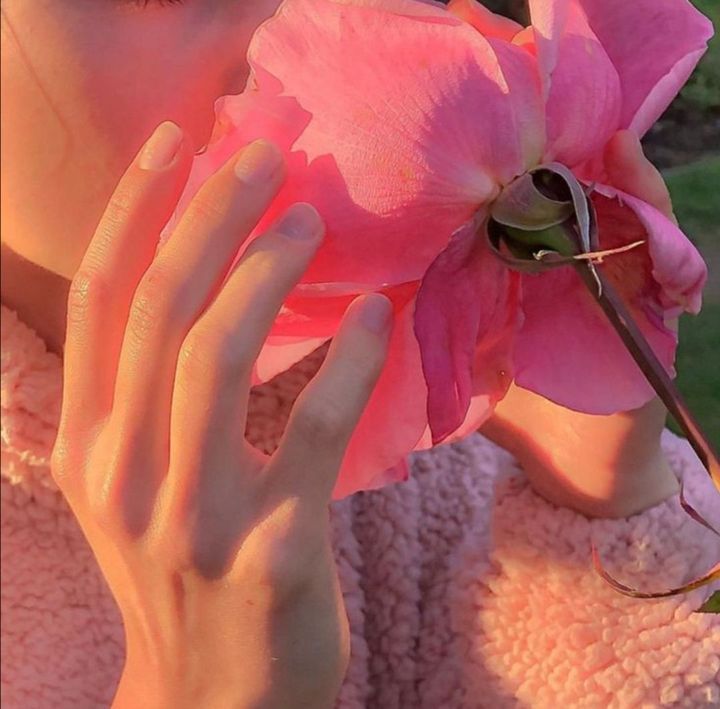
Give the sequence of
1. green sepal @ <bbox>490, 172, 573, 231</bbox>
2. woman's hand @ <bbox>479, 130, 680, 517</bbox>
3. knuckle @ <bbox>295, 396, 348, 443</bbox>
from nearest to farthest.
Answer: green sepal @ <bbox>490, 172, 573, 231</bbox>, knuckle @ <bbox>295, 396, 348, 443</bbox>, woman's hand @ <bbox>479, 130, 680, 517</bbox>

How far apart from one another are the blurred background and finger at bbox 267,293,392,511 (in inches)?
3.4

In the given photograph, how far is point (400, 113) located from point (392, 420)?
3.8 inches

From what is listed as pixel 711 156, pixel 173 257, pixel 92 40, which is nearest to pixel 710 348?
pixel 711 156

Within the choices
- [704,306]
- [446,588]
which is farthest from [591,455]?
[704,306]

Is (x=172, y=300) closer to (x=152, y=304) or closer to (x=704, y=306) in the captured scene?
(x=152, y=304)

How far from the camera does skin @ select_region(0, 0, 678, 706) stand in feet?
1.18

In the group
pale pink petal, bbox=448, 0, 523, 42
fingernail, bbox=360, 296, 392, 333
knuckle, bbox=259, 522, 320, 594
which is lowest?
knuckle, bbox=259, 522, 320, 594

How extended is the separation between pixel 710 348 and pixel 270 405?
0.33 meters

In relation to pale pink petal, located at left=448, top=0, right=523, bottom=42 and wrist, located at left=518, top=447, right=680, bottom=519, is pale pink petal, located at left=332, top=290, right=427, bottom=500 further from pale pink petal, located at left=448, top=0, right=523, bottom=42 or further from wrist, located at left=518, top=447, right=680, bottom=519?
wrist, located at left=518, top=447, right=680, bottom=519

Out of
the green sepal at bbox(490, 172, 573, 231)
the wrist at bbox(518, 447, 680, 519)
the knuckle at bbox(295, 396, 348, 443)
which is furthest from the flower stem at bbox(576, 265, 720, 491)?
the wrist at bbox(518, 447, 680, 519)

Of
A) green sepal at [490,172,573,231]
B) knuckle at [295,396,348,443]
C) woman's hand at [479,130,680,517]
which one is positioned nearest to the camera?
green sepal at [490,172,573,231]

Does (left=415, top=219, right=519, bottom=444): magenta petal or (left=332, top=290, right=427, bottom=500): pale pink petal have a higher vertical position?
(left=415, top=219, right=519, bottom=444): magenta petal

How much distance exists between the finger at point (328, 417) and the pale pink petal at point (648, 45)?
8 centimetres

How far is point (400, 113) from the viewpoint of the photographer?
0.80ft
